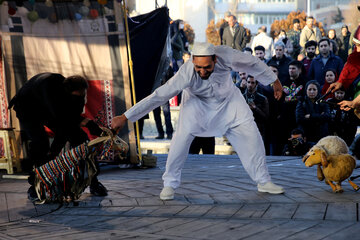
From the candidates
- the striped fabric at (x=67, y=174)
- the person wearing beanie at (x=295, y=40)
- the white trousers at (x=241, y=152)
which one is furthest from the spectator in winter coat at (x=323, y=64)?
the striped fabric at (x=67, y=174)

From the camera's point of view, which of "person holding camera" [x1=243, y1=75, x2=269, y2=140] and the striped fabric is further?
"person holding camera" [x1=243, y1=75, x2=269, y2=140]

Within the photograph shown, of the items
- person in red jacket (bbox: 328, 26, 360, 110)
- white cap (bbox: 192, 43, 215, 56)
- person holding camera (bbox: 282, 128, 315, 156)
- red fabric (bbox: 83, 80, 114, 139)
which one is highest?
white cap (bbox: 192, 43, 215, 56)

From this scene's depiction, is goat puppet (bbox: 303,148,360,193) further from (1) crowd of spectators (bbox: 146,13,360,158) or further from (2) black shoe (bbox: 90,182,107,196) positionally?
(1) crowd of spectators (bbox: 146,13,360,158)

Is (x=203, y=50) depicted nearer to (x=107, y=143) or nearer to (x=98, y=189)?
(x=107, y=143)

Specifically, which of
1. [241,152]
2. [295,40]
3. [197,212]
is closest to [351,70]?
[241,152]

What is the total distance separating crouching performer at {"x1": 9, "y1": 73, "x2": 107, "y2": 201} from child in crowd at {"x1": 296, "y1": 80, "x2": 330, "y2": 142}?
3811 mm

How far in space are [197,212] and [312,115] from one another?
4.40 m

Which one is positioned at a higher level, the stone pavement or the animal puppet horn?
the animal puppet horn

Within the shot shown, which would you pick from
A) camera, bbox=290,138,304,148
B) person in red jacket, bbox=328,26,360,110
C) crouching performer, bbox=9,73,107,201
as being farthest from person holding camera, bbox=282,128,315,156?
crouching performer, bbox=9,73,107,201

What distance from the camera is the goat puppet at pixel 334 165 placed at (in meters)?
5.65

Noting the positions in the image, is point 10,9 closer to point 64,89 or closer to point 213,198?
point 64,89

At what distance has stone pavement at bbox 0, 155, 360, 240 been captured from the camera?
14.6 ft

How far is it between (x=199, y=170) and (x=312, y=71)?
13.0ft

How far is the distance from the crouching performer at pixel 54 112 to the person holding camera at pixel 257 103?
3.67 metres
